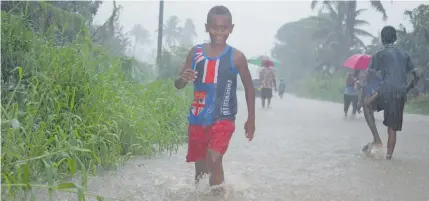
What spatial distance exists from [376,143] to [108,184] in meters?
3.83

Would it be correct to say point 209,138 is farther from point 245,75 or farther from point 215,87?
point 245,75

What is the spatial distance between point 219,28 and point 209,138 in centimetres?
90

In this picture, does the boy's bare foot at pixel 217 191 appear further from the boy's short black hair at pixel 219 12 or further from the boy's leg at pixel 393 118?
the boy's leg at pixel 393 118

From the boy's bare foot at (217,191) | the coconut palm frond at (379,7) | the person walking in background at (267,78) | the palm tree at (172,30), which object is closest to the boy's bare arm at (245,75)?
the boy's bare foot at (217,191)

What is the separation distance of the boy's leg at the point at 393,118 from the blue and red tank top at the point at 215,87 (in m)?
2.99

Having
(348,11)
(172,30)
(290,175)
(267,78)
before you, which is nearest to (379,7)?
(348,11)

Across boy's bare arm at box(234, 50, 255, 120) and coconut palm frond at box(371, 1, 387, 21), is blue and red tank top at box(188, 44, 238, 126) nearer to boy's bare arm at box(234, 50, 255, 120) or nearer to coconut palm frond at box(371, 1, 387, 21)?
boy's bare arm at box(234, 50, 255, 120)

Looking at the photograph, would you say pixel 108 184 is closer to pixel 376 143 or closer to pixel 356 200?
pixel 356 200

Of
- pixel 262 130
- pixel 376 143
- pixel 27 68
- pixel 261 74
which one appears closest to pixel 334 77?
pixel 261 74

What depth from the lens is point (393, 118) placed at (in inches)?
235

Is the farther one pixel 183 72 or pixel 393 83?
pixel 393 83

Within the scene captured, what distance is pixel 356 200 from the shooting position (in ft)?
12.7

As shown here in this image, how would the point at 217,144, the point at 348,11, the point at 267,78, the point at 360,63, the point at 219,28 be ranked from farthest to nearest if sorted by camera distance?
the point at 348,11
the point at 267,78
the point at 360,63
the point at 219,28
the point at 217,144

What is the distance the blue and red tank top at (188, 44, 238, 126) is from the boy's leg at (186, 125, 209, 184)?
2.8 inches
